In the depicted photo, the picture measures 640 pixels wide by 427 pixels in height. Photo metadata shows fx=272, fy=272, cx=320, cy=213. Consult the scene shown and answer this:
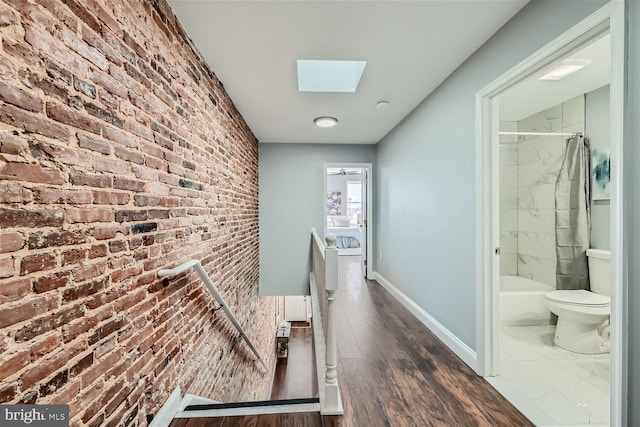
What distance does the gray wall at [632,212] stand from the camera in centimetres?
106

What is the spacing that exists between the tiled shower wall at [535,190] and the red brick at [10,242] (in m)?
4.46

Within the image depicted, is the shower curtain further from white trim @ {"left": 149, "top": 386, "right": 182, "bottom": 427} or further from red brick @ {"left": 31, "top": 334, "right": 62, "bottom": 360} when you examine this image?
red brick @ {"left": 31, "top": 334, "right": 62, "bottom": 360}

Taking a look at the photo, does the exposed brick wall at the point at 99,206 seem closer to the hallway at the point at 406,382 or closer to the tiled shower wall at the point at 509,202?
the hallway at the point at 406,382

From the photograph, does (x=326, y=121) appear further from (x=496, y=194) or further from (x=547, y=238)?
(x=547, y=238)

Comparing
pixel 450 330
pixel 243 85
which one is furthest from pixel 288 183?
pixel 450 330

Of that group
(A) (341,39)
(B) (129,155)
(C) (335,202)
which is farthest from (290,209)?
(C) (335,202)

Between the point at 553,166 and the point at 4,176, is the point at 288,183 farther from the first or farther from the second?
the point at 4,176

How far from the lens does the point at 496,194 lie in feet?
6.42

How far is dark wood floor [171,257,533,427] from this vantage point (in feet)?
5.10

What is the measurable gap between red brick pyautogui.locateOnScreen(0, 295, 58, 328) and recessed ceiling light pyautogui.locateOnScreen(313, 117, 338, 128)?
3139 mm

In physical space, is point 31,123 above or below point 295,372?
above

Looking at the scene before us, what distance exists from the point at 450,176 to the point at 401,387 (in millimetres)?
1701

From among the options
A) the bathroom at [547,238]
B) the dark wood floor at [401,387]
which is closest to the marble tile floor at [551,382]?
the bathroom at [547,238]

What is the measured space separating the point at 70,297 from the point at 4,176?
0.42m
